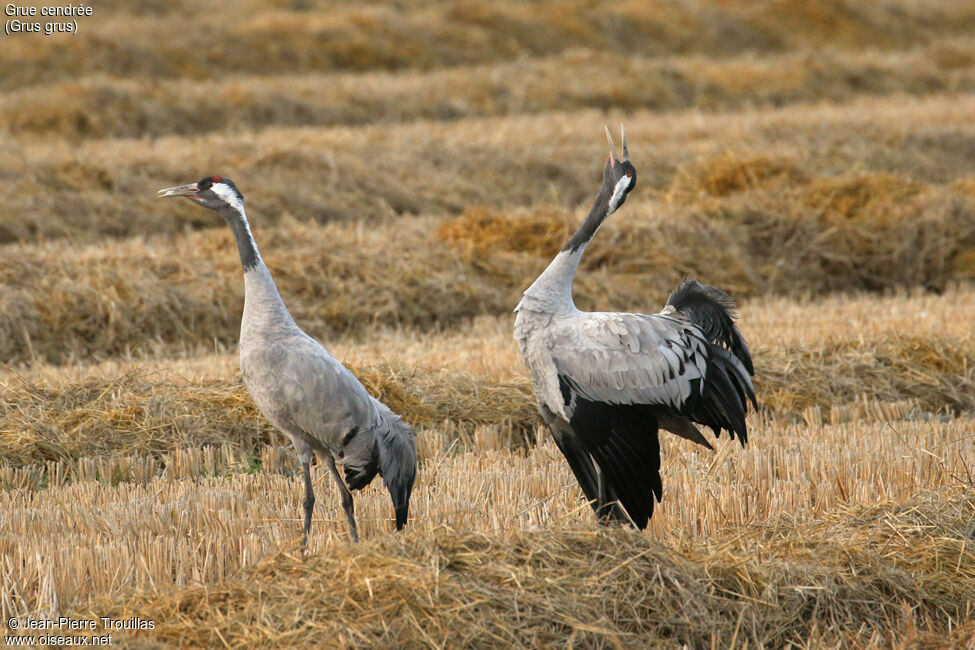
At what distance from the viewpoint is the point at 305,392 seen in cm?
466

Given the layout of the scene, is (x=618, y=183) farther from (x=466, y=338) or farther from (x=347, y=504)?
(x=466, y=338)

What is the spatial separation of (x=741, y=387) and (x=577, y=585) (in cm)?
145

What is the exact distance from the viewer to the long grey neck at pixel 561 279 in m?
4.68

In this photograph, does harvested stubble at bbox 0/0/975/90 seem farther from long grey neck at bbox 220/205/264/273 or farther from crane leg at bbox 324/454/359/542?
crane leg at bbox 324/454/359/542

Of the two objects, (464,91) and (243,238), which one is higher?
(243,238)

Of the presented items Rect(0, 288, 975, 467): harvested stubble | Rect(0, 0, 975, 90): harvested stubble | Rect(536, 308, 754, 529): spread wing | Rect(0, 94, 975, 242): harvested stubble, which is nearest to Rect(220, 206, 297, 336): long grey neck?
Rect(536, 308, 754, 529): spread wing

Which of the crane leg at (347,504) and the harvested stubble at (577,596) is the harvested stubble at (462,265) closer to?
the crane leg at (347,504)

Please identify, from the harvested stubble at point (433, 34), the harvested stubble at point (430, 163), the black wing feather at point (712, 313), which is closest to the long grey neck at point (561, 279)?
the black wing feather at point (712, 313)

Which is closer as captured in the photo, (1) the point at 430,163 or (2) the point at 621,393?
(2) the point at 621,393

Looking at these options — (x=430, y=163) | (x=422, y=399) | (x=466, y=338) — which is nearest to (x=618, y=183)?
(x=422, y=399)

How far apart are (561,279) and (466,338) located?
15.8ft

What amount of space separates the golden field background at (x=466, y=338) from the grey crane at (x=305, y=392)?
38cm

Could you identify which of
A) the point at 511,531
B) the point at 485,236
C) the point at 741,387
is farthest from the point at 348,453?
the point at 485,236

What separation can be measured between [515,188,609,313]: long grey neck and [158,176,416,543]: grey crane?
83 centimetres
